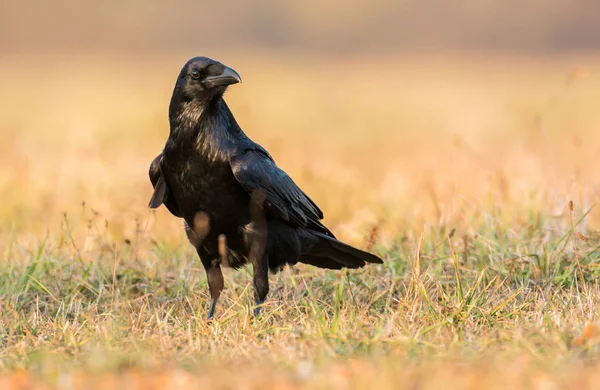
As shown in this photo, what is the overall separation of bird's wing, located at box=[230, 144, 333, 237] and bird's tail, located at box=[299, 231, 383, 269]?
0.09 meters

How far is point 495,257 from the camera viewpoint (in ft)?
20.5

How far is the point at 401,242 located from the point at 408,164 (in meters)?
4.72

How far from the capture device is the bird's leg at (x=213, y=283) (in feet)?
19.4

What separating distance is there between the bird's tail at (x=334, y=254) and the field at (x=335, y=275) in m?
0.10

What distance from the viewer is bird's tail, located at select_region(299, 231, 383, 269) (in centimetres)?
609

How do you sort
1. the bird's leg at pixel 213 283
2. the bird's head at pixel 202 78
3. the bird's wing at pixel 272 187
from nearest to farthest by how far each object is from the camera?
1. the bird's wing at pixel 272 187
2. the bird's head at pixel 202 78
3. the bird's leg at pixel 213 283

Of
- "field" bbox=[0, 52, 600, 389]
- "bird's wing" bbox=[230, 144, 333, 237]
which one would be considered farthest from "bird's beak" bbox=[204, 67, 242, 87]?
"field" bbox=[0, 52, 600, 389]

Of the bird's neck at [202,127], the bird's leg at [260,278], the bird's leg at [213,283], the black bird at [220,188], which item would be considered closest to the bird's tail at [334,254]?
the black bird at [220,188]

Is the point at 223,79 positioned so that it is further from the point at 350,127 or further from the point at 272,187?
the point at 350,127

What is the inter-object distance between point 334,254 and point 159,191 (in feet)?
3.51

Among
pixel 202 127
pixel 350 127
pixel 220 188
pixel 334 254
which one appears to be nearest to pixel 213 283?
pixel 220 188

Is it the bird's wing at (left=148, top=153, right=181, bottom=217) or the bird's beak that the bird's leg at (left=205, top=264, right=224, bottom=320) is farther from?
the bird's beak

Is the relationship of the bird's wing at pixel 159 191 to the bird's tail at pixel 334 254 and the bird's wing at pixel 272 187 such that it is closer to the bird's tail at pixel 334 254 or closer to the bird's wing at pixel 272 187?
the bird's wing at pixel 272 187

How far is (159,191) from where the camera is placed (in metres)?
5.82
